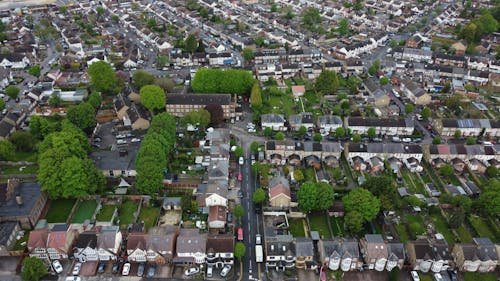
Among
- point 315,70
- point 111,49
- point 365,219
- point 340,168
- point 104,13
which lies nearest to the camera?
point 365,219

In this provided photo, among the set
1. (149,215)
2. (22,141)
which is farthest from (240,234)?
(22,141)

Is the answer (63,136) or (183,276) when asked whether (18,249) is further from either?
(183,276)

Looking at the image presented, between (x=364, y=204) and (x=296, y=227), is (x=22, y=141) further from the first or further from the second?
(x=364, y=204)

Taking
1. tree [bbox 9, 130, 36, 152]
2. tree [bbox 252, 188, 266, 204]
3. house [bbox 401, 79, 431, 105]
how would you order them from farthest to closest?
house [bbox 401, 79, 431, 105] → tree [bbox 9, 130, 36, 152] → tree [bbox 252, 188, 266, 204]

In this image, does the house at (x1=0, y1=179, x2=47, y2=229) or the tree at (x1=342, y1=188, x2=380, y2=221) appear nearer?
the house at (x1=0, y1=179, x2=47, y2=229)

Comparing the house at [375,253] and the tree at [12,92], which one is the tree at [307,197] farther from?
the tree at [12,92]

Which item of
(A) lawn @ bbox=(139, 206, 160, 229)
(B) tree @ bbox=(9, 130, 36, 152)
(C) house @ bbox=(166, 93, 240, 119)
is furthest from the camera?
(C) house @ bbox=(166, 93, 240, 119)

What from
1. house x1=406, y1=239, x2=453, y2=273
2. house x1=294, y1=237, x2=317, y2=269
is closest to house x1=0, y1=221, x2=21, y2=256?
house x1=294, y1=237, x2=317, y2=269

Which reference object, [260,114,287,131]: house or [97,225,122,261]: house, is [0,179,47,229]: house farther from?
[260,114,287,131]: house

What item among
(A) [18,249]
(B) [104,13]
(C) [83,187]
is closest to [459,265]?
(C) [83,187]
